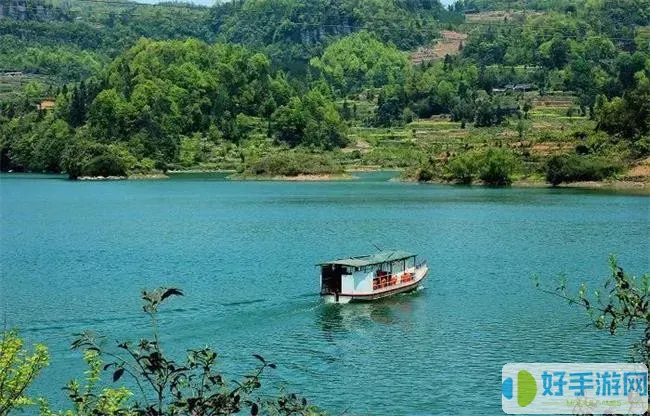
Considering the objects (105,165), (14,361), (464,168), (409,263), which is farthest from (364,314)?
(105,165)

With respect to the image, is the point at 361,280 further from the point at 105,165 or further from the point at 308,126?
the point at 308,126

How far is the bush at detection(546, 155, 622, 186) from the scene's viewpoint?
102750 millimetres

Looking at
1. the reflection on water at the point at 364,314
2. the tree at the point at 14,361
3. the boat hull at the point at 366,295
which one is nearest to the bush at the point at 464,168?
the boat hull at the point at 366,295

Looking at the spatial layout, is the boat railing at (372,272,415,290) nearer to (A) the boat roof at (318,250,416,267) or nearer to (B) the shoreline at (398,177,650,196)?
(A) the boat roof at (318,250,416,267)

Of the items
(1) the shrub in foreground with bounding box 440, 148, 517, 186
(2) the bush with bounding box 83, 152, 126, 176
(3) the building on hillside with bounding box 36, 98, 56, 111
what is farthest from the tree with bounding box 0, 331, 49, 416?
(3) the building on hillside with bounding box 36, 98, 56, 111

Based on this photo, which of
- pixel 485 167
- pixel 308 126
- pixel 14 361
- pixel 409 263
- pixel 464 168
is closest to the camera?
pixel 14 361

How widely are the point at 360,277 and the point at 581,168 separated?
235 feet

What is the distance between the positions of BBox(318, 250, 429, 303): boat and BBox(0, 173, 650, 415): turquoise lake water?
0.58 m

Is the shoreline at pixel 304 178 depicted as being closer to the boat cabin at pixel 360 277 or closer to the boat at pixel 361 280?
the boat at pixel 361 280

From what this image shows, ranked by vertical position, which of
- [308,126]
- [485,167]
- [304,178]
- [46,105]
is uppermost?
[46,105]

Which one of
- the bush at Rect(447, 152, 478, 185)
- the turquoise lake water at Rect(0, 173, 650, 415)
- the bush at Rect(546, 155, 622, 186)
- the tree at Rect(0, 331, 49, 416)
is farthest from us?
the bush at Rect(447, 152, 478, 185)

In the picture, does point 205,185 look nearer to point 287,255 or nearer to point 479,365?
point 287,255

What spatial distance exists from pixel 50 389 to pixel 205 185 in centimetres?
9510

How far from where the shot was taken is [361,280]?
36.8m
